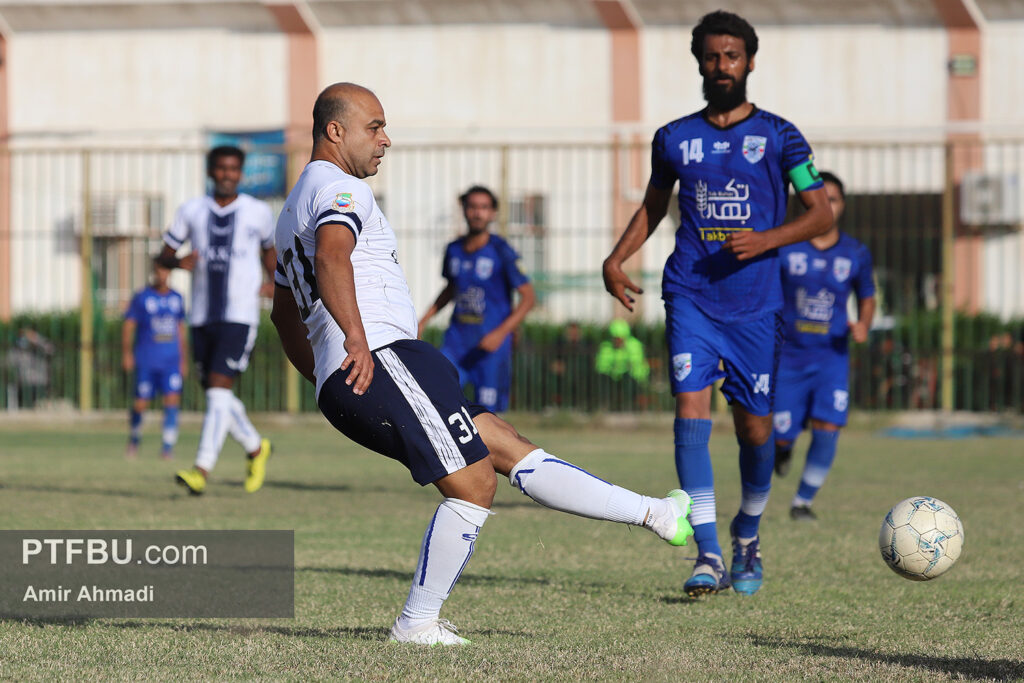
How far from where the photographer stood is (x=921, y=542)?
16.0 feet

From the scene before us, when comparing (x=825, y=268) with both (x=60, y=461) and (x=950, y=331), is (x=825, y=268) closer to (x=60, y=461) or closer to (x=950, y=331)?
(x=60, y=461)

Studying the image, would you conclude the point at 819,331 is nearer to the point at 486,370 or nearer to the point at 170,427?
the point at 486,370

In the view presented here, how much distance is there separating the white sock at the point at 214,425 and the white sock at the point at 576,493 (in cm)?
533

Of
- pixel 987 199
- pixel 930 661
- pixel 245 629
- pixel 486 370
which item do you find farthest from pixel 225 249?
pixel 987 199

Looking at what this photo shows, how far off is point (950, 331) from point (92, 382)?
11.6 meters

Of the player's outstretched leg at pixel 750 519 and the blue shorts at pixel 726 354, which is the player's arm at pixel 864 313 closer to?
the player's outstretched leg at pixel 750 519

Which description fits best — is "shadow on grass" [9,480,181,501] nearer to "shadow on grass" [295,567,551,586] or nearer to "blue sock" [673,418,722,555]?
"shadow on grass" [295,567,551,586]

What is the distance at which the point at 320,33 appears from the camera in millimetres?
27000

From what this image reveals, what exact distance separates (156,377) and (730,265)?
421 inches

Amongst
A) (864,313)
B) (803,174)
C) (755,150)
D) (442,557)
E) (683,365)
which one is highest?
(755,150)

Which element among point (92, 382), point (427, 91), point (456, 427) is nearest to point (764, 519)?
point (456, 427)

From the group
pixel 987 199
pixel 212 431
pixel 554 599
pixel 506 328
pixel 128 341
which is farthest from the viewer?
pixel 987 199

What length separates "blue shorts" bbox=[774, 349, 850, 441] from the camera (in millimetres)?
9469

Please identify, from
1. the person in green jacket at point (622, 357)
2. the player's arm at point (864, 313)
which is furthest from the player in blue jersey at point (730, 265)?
the person in green jacket at point (622, 357)
